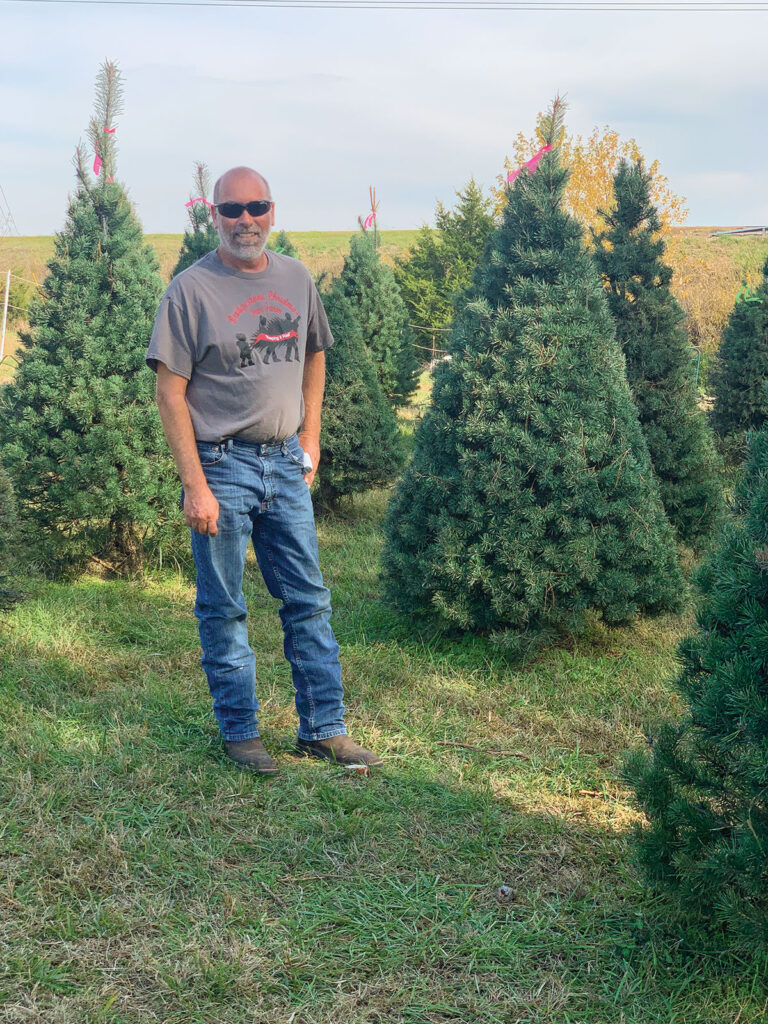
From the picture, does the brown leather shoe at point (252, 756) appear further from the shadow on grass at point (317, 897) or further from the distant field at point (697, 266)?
the distant field at point (697, 266)

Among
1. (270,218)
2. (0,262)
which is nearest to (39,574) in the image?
(270,218)

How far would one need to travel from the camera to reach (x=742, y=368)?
969 cm

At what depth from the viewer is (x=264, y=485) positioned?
3.35 meters

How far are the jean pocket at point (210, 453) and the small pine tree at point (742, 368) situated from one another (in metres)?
7.60

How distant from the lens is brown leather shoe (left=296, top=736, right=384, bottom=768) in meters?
3.49

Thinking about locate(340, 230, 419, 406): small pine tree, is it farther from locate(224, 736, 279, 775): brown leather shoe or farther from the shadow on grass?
the shadow on grass

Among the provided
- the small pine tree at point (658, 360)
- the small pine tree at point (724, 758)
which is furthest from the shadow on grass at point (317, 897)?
the small pine tree at point (658, 360)

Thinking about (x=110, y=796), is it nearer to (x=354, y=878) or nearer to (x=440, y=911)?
(x=354, y=878)

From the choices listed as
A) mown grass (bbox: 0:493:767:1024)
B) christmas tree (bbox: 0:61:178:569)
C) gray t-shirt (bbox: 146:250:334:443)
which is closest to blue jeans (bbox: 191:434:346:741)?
gray t-shirt (bbox: 146:250:334:443)

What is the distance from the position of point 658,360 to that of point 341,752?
3.98m

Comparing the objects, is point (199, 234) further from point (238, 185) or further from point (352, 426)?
point (238, 185)

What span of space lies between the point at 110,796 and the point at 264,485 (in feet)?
4.08

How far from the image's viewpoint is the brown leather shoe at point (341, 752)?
3.49 metres

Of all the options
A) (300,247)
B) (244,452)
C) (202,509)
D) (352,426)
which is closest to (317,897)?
(202,509)
